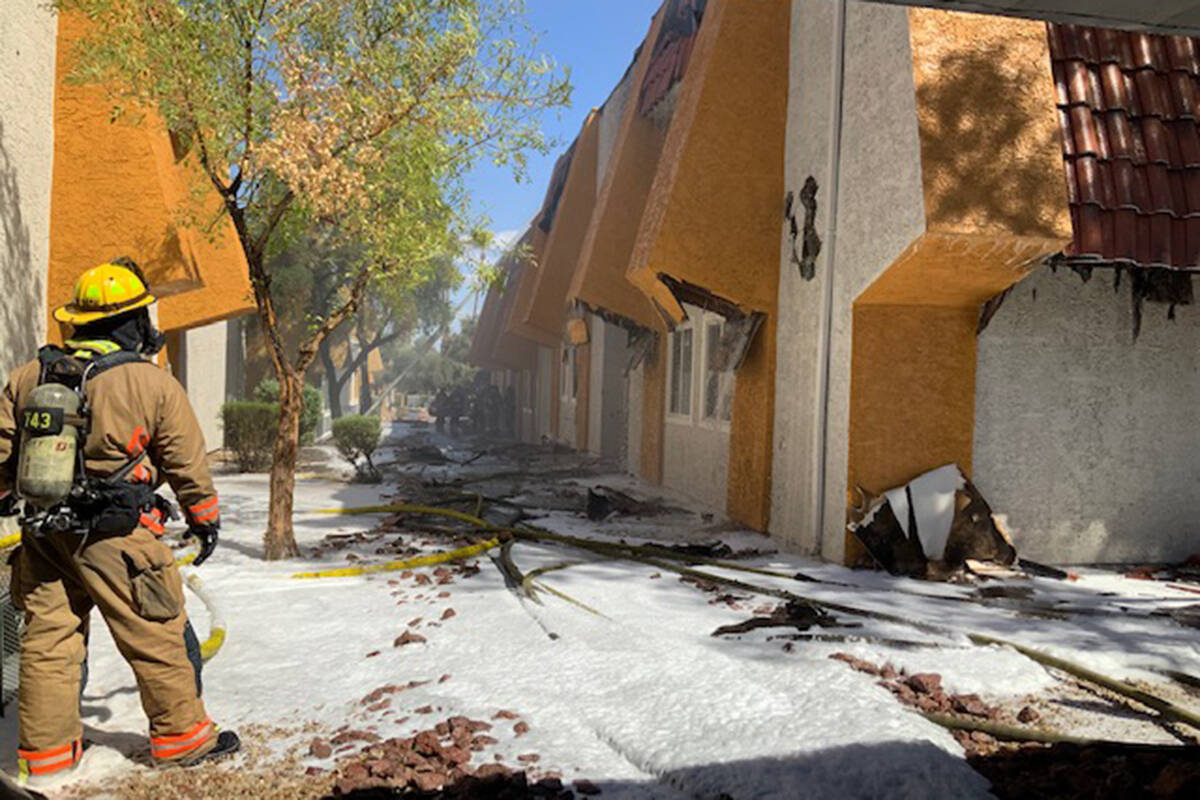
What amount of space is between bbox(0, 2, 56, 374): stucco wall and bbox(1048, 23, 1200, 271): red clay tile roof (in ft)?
29.0

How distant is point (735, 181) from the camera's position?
8945 millimetres

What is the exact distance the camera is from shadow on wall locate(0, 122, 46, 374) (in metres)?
7.43

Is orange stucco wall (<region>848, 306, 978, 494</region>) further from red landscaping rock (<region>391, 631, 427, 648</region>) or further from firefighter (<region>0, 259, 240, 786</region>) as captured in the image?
firefighter (<region>0, 259, 240, 786</region>)

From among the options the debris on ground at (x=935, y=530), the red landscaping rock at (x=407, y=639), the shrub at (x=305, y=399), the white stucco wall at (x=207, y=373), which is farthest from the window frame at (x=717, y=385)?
the shrub at (x=305, y=399)

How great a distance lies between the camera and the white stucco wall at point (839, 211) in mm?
6652

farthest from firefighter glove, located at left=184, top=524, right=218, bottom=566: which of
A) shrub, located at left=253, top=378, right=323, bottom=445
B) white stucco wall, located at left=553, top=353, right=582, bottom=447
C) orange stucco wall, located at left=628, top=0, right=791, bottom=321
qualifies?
white stucco wall, located at left=553, top=353, right=582, bottom=447

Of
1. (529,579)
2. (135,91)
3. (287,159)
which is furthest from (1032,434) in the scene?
(135,91)

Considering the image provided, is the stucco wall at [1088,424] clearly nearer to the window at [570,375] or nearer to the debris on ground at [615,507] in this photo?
the debris on ground at [615,507]

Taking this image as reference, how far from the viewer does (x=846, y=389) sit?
24.0 feet

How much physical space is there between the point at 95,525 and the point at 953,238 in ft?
18.5

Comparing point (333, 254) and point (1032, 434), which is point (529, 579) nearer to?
point (1032, 434)

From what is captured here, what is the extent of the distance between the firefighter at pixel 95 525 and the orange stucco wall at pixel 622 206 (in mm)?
11019

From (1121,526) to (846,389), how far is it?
2859 mm

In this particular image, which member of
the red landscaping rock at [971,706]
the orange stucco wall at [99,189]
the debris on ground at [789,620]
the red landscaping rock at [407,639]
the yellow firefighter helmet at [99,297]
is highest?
the orange stucco wall at [99,189]
